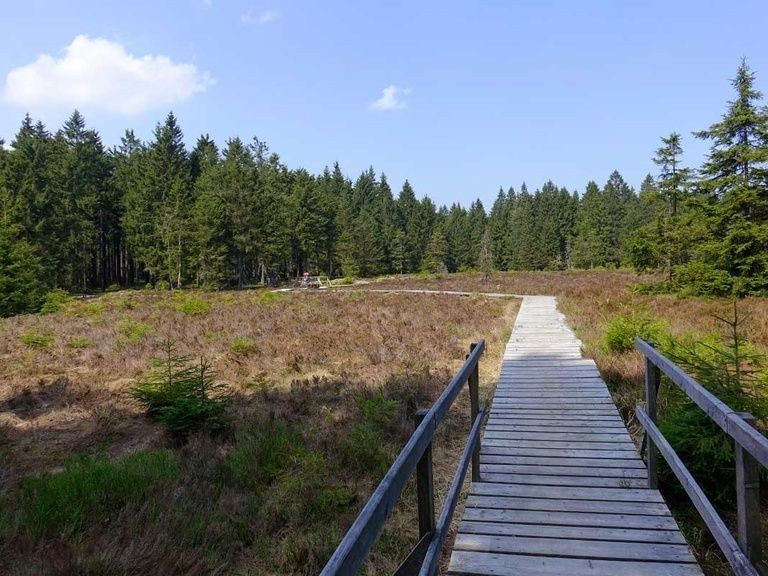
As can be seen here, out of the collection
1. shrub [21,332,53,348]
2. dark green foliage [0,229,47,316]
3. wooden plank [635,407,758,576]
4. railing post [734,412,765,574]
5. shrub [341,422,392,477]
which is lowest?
shrub [341,422,392,477]

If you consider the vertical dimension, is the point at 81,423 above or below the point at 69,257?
below

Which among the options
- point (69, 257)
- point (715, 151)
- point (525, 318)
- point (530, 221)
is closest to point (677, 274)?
point (715, 151)

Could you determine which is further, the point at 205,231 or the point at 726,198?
the point at 205,231

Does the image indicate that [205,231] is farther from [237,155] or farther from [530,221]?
[530,221]

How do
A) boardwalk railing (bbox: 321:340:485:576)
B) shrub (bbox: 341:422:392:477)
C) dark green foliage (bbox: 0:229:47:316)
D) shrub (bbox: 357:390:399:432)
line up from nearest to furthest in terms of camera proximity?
boardwalk railing (bbox: 321:340:485:576) → shrub (bbox: 341:422:392:477) → shrub (bbox: 357:390:399:432) → dark green foliage (bbox: 0:229:47:316)

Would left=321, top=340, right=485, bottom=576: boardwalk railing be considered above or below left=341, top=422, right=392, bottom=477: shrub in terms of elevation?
above

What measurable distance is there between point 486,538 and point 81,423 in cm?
726

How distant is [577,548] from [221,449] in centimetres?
472

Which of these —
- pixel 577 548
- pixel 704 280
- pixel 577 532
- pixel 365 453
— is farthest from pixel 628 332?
pixel 704 280

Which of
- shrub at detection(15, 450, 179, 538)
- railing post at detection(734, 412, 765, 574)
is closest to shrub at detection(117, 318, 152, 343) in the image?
shrub at detection(15, 450, 179, 538)

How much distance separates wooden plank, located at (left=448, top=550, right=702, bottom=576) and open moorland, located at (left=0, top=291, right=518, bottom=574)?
2.79ft

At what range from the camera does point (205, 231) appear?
47500mm

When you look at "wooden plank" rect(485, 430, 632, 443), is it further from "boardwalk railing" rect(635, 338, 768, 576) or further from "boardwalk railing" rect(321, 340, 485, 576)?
"boardwalk railing" rect(635, 338, 768, 576)

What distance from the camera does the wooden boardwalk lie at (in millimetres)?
3344
